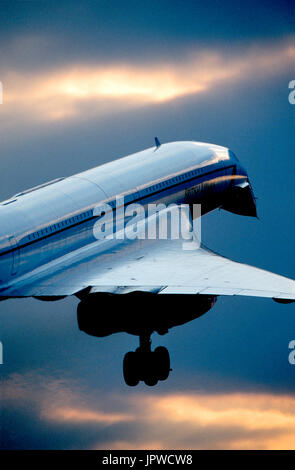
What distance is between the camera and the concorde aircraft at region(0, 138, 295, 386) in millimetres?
25906

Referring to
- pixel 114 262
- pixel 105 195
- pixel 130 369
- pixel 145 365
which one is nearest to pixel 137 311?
pixel 114 262

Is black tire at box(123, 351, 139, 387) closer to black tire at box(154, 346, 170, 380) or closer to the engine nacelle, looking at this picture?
black tire at box(154, 346, 170, 380)

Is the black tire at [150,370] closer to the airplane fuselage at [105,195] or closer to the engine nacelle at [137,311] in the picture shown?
the engine nacelle at [137,311]

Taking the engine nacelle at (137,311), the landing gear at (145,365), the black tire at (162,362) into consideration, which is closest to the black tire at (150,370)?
the landing gear at (145,365)

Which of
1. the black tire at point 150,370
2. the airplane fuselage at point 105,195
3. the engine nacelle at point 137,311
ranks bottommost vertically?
the black tire at point 150,370

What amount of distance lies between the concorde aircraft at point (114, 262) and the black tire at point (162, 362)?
0.10 ft

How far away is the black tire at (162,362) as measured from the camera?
29.3m

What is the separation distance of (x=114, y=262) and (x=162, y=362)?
11.6 ft

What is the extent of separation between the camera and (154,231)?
1217 inches

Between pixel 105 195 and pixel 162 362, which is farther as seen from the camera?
pixel 105 195

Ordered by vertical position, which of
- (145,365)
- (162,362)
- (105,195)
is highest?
(105,195)

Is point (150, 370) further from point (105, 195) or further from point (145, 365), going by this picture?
point (105, 195)

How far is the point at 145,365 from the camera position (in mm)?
29078

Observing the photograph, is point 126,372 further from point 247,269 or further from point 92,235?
point 247,269
